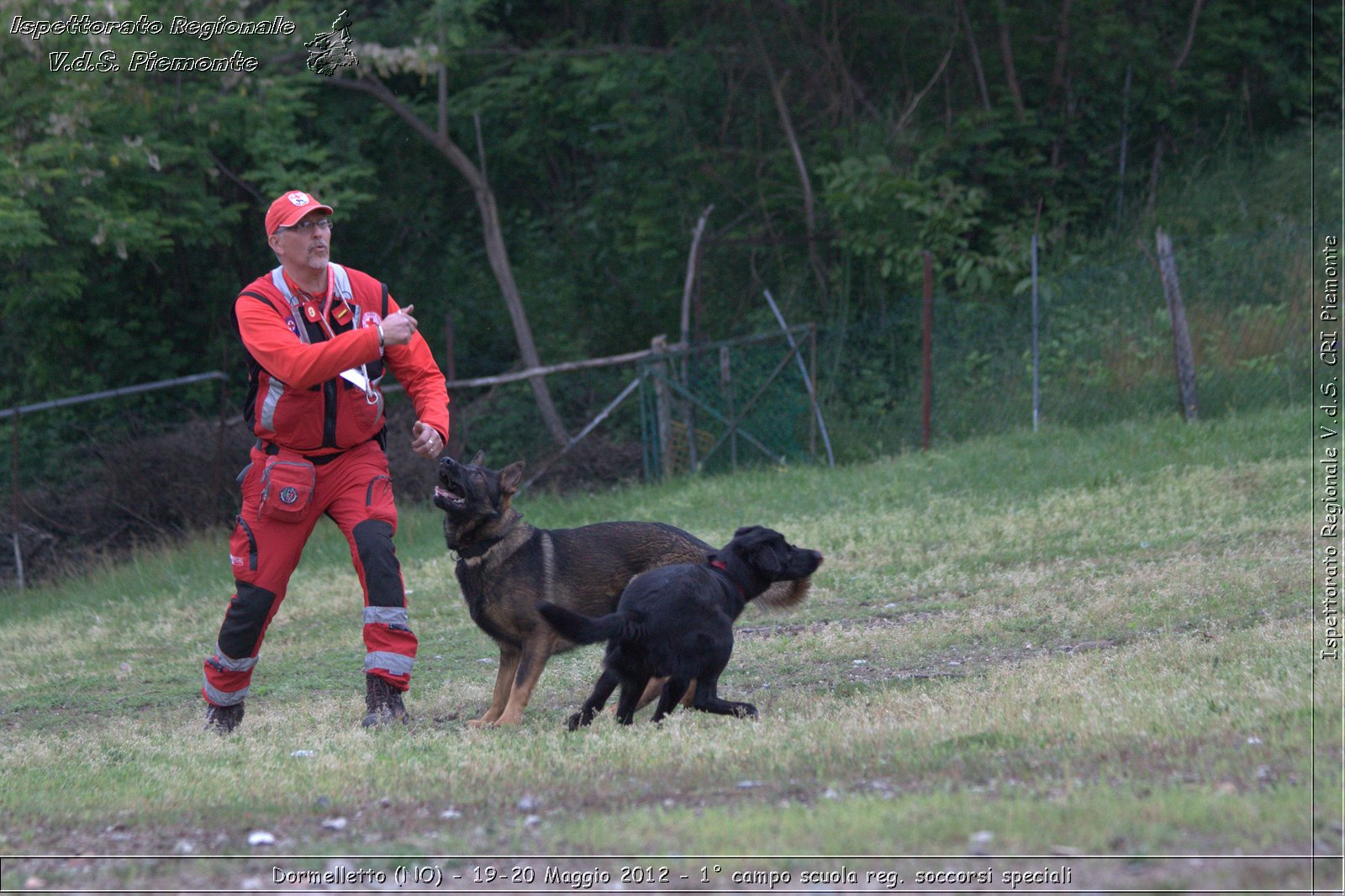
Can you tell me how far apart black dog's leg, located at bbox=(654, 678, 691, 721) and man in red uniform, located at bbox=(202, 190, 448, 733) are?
1.14 meters

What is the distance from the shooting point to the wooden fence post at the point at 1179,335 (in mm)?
11727

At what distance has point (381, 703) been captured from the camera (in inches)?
213

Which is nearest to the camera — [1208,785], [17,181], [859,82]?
[1208,785]

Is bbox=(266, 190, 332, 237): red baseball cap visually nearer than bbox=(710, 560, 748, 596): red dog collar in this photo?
Yes

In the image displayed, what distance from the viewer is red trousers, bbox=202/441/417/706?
5348 mm

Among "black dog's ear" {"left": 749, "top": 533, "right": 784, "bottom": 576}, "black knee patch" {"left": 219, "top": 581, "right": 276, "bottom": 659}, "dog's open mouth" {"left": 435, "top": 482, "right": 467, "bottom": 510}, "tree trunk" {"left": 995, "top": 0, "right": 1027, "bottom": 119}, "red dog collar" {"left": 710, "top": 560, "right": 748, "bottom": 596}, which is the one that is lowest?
"black knee patch" {"left": 219, "top": 581, "right": 276, "bottom": 659}

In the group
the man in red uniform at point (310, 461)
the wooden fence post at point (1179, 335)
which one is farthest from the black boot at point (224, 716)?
the wooden fence post at point (1179, 335)

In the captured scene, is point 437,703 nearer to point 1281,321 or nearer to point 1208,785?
point 1208,785

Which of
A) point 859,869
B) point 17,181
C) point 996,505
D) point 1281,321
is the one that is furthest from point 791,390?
point 859,869

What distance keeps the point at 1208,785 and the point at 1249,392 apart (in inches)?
377

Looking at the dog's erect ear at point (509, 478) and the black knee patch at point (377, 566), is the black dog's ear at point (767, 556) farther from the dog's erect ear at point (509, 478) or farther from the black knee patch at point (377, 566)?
the black knee patch at point (377, 566)

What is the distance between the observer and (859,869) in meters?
2.98

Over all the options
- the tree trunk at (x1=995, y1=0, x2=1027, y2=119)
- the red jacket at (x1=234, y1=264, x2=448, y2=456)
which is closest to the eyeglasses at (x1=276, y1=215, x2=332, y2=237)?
the red jacket at (x1=234, y1=264, x2=448, y2=456)

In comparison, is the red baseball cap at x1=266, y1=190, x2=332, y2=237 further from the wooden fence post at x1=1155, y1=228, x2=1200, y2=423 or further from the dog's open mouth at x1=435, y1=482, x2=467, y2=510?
the wooden fence post at x1=1155, y1=228, x2=1200, y2=423
